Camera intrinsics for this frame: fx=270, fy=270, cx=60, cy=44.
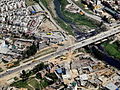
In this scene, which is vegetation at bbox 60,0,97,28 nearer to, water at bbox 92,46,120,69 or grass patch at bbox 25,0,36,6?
grass patch at bbox 25,0,36,6

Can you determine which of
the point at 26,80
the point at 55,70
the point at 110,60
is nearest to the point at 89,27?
the point at 110,60

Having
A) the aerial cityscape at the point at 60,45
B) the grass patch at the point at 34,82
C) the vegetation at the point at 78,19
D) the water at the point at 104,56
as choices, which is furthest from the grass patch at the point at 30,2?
the grass patch at the point at 34,82

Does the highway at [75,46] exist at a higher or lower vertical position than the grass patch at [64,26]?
lower

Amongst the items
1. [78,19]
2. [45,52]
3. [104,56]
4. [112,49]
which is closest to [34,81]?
[45,52]

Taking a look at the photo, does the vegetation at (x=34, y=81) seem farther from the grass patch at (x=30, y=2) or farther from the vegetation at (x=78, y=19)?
the grass patch at (x=30, y=2)

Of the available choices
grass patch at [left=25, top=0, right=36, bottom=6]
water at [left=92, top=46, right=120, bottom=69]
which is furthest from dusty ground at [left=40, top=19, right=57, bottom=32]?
water at [left=92, top=46, right=120, bottom=69]

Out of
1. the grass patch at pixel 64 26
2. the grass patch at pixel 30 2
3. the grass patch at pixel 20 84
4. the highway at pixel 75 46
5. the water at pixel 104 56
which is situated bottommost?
the water at pixel 104 56

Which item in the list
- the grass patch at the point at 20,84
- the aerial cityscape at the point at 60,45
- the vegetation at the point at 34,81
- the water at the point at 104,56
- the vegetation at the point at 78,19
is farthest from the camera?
the vegetation at the point at 78,19

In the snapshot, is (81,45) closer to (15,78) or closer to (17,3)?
(15,78)
